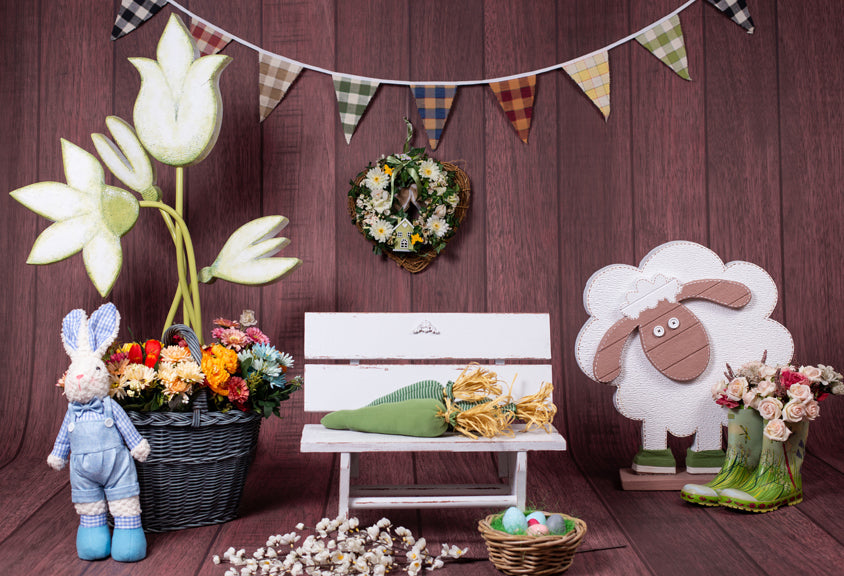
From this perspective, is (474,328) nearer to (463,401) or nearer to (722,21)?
(463,401)

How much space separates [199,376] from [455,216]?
3.74 ft

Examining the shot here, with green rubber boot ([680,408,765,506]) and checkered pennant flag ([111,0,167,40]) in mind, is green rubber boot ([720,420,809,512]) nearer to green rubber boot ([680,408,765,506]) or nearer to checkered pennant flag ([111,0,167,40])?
green rubber boot ([680,408,765,506])

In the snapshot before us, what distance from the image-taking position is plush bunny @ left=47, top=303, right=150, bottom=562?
1594 millimetres

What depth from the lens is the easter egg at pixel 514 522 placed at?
59.9 inches

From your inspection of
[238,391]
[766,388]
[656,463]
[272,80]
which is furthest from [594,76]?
[238,391]

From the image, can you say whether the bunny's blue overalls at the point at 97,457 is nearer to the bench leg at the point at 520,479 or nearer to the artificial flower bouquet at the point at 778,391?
the bench leg at the point at 520,479

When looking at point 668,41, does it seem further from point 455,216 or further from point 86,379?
point 86,379

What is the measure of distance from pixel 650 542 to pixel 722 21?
6.35 feet

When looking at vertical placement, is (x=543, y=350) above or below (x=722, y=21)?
below

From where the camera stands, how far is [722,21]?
8.70 feet

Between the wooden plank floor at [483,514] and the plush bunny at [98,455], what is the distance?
51 millimetres

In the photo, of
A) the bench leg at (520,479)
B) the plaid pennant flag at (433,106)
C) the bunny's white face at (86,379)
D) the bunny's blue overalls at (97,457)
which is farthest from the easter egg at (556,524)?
the plaid pennant flag at (433,106)

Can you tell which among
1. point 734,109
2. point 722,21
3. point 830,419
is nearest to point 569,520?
point 830,419

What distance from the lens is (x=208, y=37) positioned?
2553 mm
